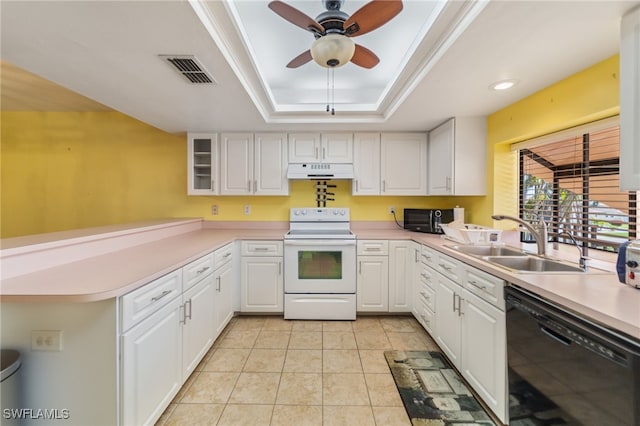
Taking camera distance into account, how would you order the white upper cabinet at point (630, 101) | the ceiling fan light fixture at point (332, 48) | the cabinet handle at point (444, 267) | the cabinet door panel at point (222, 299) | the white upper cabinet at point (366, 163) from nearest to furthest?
1. the white upper cabinet at point (630, 101)
2. the ceiling fan light fixture at point (332, 48)
3. the cabinet handle at point (444, 267)
4. the cabinet door panel at point (222, 299)
5. the white upper cabinet at point (366, 163)

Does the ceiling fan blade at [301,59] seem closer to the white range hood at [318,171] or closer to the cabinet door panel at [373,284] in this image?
the white range hood at [318,171]

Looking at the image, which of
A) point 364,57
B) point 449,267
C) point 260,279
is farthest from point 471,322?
point 260,279

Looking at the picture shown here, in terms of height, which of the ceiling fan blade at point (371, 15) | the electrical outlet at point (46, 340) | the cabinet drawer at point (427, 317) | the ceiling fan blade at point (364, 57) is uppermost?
the ceiling fan blade at point (364, 57)

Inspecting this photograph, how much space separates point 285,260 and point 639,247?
245 cm

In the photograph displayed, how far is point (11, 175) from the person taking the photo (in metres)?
3.28

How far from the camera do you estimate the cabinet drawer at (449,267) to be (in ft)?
6.28

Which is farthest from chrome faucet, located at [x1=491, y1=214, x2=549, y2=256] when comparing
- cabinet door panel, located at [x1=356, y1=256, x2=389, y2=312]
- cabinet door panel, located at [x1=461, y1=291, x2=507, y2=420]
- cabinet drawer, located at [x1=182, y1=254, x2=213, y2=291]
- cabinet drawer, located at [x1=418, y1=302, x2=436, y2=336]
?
cabinet drawer, located at [x1=182, y1=254, x2=213, y2=291]

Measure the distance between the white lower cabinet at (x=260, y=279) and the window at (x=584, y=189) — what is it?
239cm

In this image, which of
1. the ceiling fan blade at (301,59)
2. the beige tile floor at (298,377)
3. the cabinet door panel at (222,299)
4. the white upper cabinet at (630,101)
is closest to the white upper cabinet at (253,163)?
the cabinet door panel at (222,299)

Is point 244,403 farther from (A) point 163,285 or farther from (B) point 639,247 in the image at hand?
(B) point 639,247

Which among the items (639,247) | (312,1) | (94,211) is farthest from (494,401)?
(94,211)

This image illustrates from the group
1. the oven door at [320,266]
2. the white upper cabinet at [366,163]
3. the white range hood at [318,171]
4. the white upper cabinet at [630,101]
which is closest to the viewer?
the white upper cabinet at [630,101]

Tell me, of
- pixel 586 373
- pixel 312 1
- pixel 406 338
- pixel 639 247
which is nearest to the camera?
pixel 586 373

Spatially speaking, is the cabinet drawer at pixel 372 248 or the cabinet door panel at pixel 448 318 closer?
the cabinet door panel at pixel 448 318
